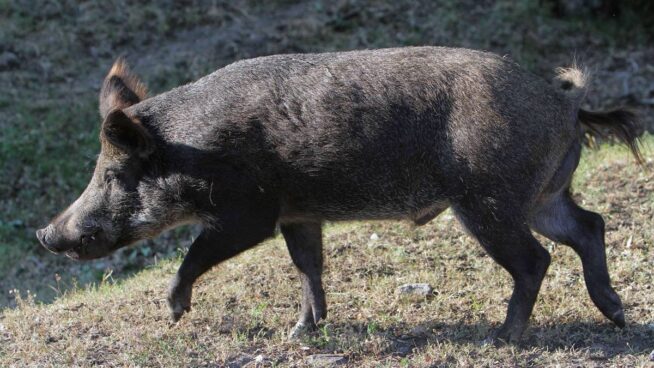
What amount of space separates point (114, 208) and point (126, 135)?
17.9 inches

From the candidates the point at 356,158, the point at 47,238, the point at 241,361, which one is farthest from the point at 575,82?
the point at 47,238

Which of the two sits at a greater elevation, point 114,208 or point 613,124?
point 613,124

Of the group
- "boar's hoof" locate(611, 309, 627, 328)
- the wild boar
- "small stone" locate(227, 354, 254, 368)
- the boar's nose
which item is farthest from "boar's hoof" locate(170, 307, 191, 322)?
"boar's hoof" locate(611, 309, 627, 328)

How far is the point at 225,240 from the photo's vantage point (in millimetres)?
5473

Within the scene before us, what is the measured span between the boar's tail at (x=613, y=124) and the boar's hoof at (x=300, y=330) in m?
1.94

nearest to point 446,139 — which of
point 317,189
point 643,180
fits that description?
point 317,189

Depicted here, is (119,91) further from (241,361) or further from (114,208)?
(241,361)

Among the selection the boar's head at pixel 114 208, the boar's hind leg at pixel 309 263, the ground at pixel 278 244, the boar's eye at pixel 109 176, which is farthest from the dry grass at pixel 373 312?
the boar's eye at pixel 109 176

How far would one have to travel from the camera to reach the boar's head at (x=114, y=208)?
5645mm

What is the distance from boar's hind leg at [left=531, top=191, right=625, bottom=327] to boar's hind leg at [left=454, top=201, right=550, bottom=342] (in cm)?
40

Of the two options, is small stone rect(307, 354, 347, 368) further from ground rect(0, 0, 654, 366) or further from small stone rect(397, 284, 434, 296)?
small stone rect(397, 284, 434, 296)

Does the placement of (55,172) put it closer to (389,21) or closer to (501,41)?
(389,21)

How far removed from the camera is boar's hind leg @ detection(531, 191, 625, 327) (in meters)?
5.62

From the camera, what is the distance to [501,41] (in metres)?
11.5
